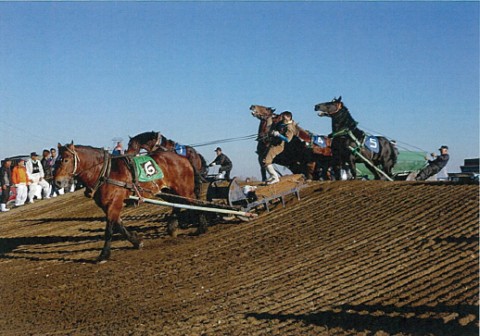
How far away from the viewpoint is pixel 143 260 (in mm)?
12570

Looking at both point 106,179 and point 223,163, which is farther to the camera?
point 223,163

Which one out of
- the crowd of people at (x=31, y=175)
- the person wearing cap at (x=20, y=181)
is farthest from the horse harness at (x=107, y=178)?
the person wearing cap at (x=20, y=181)

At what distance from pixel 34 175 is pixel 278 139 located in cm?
1289

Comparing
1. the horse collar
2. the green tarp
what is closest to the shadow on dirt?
the horse collar

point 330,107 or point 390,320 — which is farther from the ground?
point 330,107

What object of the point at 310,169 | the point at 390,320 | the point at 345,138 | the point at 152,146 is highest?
the point at 152,146

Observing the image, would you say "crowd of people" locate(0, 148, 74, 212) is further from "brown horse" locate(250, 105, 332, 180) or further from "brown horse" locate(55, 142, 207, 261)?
"brown horse" locate(55, 142, 207, 261)

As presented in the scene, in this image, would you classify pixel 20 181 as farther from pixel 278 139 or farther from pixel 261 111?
pixel 278 139

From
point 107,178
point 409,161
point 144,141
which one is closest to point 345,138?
point 144,141

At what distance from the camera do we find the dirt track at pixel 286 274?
761 cm

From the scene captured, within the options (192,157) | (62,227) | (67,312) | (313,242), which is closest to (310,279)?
(313,242)

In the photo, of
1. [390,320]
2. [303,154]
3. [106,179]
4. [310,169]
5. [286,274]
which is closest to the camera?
[390,320]

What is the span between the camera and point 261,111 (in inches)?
669

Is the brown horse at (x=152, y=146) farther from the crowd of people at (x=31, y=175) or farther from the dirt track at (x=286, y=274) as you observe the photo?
the crowd of people at (x=31, y=175)
